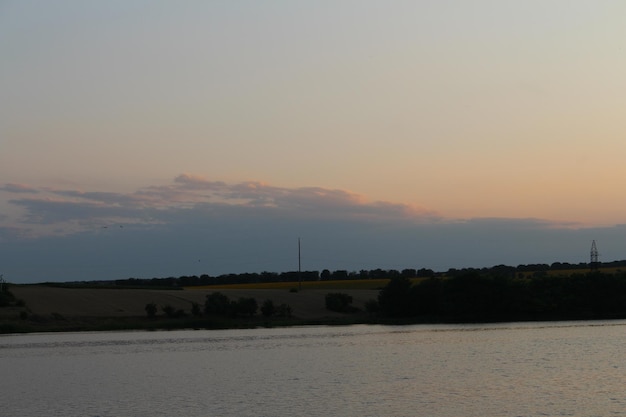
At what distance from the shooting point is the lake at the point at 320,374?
36250 mm

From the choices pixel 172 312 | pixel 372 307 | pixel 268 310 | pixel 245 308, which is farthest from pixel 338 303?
pixel 172 312

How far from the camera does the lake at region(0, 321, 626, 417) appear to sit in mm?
Answer: 36250

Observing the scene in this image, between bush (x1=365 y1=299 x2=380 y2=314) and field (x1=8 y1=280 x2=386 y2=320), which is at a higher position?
field (x1=8 y1=280 x2=386 y2=320)

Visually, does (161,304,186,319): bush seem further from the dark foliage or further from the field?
the dark foliage

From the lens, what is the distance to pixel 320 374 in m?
47.6

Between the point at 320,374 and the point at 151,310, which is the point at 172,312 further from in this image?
the point at 320,374

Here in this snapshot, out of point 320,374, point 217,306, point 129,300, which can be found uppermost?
point 129,300

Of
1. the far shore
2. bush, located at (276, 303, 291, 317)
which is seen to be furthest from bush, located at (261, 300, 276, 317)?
bush, located at (276, 303, 291, 317)

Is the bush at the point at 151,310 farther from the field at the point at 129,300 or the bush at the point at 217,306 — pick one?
the bush at the point at 217,306

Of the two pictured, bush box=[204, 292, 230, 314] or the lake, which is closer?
the lake

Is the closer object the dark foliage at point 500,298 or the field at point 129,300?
the field at point 129,300

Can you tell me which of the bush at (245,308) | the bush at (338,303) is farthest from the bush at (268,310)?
the bush at (338,303)

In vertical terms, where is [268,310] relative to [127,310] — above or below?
below

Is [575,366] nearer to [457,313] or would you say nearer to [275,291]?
[457,313]
